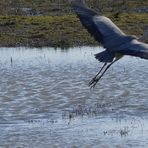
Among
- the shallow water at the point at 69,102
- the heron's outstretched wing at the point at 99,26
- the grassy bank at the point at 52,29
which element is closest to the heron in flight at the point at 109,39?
the heron's outstretched wing at the point at 99,26

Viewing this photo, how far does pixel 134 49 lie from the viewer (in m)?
8.31

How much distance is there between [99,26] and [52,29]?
Result: 44.5 ft

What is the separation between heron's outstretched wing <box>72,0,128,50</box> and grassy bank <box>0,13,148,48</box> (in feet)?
36.3

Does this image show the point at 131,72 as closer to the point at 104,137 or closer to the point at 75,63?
the point at 75,63

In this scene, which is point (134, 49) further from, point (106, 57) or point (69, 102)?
point (69, 102)

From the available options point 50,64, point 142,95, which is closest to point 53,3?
point 50,64

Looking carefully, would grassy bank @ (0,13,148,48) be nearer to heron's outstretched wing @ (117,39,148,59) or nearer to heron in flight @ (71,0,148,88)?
heron in flight @ (71,0,148,88)

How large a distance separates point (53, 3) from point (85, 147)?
851 inches

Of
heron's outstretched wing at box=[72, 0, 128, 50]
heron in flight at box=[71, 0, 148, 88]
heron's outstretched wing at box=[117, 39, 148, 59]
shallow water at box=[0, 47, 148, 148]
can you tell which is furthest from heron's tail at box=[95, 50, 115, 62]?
shallow water at box=[0, 47, 148, 148]

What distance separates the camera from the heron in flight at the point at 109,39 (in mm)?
8367

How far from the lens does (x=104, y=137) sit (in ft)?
33.8

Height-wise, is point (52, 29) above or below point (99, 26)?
below

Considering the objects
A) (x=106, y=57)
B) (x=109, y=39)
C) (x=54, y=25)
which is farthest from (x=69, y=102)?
(x=54, y=25)

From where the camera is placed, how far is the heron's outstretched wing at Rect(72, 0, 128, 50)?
29.7 feet
